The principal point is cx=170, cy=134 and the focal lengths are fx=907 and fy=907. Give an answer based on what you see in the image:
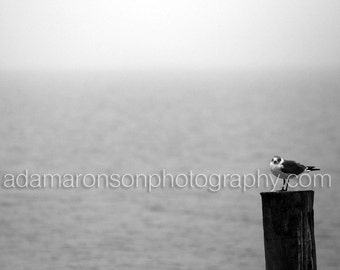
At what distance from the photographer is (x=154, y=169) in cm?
2489

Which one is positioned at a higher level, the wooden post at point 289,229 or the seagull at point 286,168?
the seagull at point 286,168

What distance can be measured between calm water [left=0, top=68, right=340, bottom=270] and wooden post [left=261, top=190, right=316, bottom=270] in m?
6.09

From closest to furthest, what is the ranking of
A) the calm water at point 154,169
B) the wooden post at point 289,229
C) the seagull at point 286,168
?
1. the wooden post at point 289,229
2. the seagull at point 286,168
3. the calm water at point 154,169

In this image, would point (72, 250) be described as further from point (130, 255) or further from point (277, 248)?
point (277, 248)

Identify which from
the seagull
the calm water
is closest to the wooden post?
the seagull

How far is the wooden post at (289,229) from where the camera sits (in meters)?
5.69

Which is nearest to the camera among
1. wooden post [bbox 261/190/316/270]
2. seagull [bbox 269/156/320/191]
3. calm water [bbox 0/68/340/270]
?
wooden post [bbox 261/190/316/270]

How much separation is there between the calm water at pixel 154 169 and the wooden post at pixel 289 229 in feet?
20.0

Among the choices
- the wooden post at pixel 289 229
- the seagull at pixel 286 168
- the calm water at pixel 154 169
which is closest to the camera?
the wooden post at pixel 289 229

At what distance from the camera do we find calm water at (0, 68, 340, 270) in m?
12.7

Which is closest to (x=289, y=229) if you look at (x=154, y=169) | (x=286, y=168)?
(x=286, y=168)

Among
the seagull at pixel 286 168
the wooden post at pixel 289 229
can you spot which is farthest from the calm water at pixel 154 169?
the wooden post at pixel 289 229

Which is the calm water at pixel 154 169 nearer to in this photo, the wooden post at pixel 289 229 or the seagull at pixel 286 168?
the seagull at pixel 286 168

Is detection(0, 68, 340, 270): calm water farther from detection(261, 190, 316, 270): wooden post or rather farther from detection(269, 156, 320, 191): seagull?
detection(261, 190, 316, 270): wooden post
